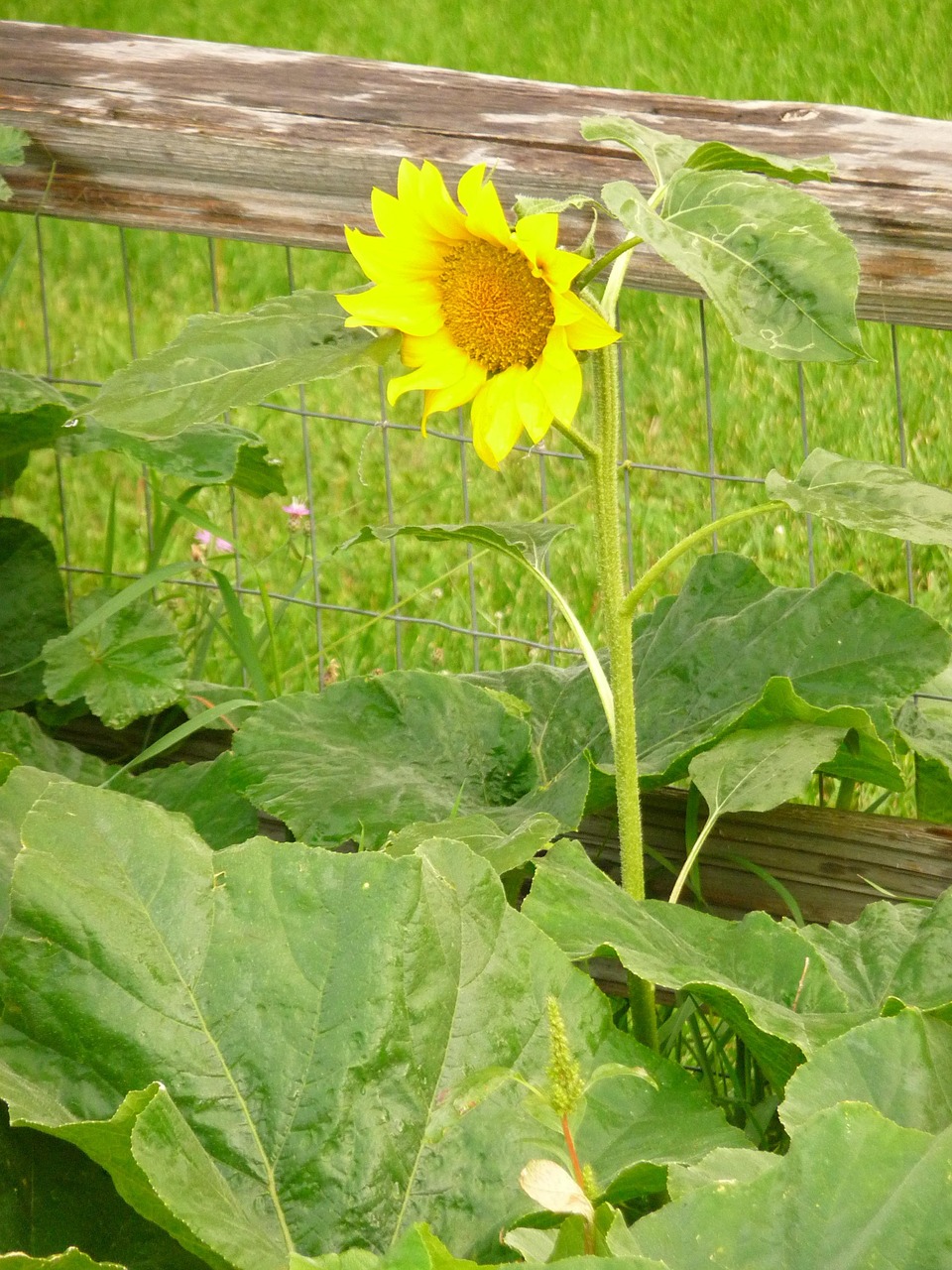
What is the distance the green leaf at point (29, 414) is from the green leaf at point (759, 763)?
88 centimetres

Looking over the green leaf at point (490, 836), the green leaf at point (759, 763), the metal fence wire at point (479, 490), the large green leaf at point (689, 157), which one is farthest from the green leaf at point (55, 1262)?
the metal fence wire at point (479, 490)

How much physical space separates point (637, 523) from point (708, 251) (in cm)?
205

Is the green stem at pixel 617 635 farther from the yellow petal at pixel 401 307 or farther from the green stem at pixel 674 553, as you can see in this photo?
the yellow petal at pixel 401 307

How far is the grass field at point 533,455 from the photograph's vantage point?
9.89ft

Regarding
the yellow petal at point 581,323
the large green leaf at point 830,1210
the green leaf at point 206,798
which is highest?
the yellow petal at point 581,323

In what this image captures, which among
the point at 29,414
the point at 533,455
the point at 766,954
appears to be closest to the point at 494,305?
the point at 766,954

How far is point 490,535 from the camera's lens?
133cm

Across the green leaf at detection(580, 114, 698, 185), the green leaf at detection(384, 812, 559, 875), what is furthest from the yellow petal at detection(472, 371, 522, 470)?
the green leaf at detection(384, 812, 559, 875)

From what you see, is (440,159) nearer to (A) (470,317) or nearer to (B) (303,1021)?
(A) (470,317)

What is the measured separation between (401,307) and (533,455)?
1.96 meters

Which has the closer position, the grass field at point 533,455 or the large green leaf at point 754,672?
the large green leaf at point 754,672

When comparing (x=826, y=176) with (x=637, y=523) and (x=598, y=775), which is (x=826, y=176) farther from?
(x=637, y=523)

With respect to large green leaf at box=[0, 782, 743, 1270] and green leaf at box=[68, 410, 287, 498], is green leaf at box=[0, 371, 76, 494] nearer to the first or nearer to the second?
green leaf at box=[68, 410, 287, 498]

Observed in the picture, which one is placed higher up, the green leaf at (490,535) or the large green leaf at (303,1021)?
the green leaf at (490,535)
